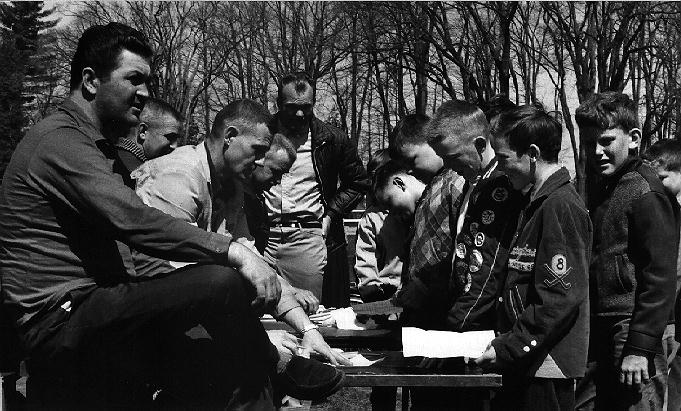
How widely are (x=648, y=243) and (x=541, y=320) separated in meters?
0.77

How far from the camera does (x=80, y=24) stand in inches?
857

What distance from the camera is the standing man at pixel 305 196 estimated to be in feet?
21.3

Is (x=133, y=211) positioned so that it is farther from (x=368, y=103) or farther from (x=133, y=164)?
(x=368, y=103)

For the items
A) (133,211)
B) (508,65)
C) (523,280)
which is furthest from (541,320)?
(508,65)

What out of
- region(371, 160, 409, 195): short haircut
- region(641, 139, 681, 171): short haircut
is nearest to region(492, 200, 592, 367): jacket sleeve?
region(371, 160, 409, 195): short haircut

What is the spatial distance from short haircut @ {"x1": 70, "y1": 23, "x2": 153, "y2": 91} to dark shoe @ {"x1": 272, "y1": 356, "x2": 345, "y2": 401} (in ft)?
4.25

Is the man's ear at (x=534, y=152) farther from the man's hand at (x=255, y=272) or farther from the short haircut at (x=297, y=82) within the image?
the short haircut at (x=297, y=82)

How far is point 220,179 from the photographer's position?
425 centimetres

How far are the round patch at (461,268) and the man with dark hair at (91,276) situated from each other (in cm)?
107

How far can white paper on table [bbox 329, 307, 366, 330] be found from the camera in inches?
176

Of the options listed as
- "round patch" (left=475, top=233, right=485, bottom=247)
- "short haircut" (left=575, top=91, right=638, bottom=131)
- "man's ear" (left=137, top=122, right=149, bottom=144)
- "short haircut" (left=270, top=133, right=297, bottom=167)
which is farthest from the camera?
"man's ear" (left=137, top=122, right=149, bottom=144)

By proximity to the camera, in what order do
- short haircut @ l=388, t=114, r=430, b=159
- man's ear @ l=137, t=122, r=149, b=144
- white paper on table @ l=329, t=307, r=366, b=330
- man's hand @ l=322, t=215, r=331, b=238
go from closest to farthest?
white paper on table @ l=329, t=307, r=366, b=330 < short haircut @ l=388, t=114, r=430, b=159 < man's ear @ l=137, t=122, r=149, b=144 < man's hand @ l=322, t=215, r=331, b=238

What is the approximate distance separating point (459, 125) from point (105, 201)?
6.23 ft

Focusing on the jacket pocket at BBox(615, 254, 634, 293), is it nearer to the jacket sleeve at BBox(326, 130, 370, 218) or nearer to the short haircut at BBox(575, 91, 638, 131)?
the short haircut at BBox(575, 91, 638, 131)
